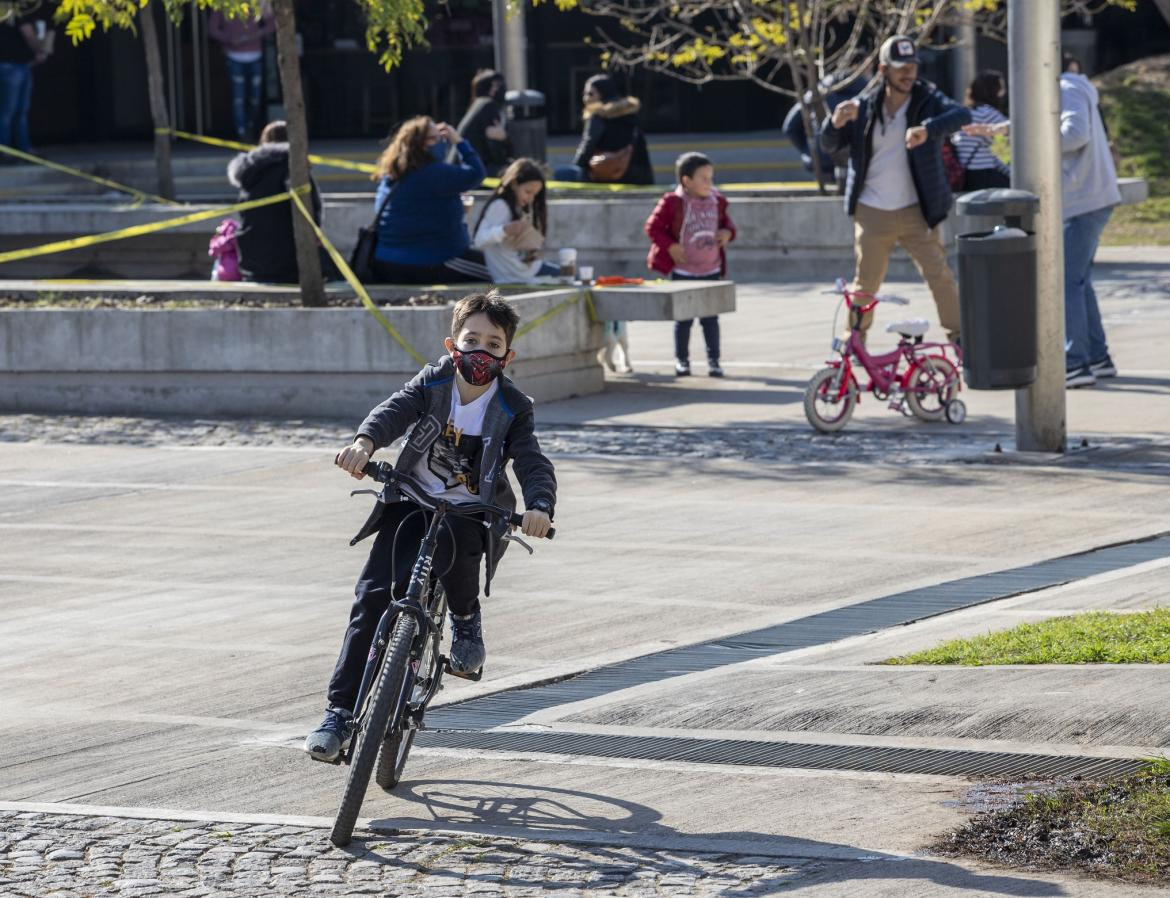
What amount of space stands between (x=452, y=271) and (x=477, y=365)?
9.22m

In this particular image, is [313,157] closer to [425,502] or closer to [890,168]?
[890,168]

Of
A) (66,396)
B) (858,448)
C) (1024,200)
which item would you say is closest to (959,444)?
(858,448)

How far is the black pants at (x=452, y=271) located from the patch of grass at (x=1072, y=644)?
8.08 m

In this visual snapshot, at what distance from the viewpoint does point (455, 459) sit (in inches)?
252

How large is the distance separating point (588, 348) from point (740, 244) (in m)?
6.60

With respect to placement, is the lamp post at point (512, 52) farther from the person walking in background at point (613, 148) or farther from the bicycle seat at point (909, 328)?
the bicycle seat at point (909, 328)

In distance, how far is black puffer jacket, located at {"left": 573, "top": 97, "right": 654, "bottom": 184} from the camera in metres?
22.0

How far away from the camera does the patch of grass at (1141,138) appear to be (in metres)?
22.7

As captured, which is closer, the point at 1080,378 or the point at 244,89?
the point at 1080,378

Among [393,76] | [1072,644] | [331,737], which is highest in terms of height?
[393,76]

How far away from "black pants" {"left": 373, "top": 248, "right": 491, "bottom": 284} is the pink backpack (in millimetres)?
2085

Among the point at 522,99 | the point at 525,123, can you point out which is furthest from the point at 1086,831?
the point at 525,123

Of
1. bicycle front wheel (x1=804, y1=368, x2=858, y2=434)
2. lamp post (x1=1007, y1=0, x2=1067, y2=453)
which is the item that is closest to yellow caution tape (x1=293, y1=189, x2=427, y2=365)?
bicycle front wheel (x1=804, y1=368, x2=858, y2=434)

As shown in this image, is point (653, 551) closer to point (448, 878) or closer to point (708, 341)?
point (448, 878)
